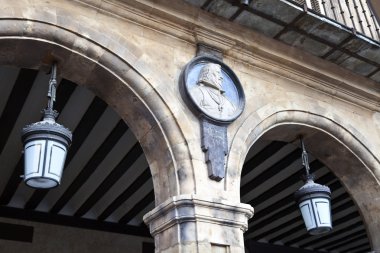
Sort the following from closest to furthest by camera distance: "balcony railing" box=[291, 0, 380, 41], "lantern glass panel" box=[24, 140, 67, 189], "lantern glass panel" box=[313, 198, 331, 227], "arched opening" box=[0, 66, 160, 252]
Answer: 1. "lantern glass panel" box=[24, 140, 67, 189]
2. "lantern glass panel" box=[313, 198, 331, 227]
3. "arched opening" box=[0, 66, 160, 252]
4. "balcony railing" box=[291, 0, 380, 41]

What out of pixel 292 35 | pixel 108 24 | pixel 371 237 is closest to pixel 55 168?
pixel 108 24

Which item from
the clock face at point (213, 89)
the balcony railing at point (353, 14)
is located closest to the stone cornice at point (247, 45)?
the clock face at point (213, 89)

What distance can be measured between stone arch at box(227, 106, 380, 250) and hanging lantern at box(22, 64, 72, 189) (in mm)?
1910

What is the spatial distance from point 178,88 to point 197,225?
42.9 inches

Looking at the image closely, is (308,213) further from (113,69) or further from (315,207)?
(113,69)

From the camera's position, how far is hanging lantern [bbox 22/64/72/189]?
2.68 metres

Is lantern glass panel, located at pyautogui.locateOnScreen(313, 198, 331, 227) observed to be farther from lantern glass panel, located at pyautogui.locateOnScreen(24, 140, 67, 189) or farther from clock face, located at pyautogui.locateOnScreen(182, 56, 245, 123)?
lantern glass panel, located at pyautogui.locateOnScreen(24, 140, 67, 189)

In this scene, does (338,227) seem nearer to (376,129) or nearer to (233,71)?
(376,129)

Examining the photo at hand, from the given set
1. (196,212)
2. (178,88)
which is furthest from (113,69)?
(196,212)

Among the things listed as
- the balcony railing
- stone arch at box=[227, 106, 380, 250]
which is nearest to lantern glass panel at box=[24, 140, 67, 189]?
stone arch at box=[227, 106, 380, 250]

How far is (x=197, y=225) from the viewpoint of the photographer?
3.10m

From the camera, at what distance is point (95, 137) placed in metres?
4.80

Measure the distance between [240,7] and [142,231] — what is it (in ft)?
13.3

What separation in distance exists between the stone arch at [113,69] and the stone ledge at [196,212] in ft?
0.37
